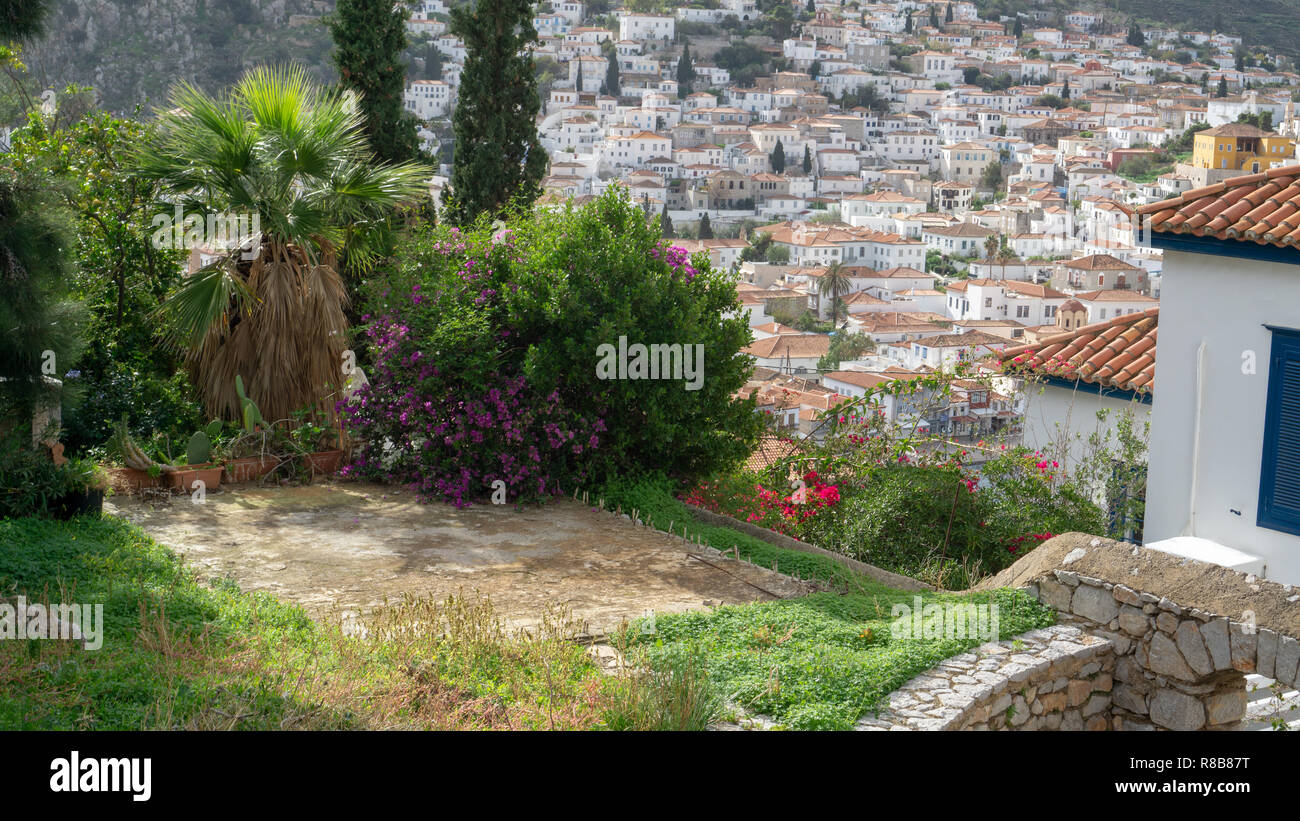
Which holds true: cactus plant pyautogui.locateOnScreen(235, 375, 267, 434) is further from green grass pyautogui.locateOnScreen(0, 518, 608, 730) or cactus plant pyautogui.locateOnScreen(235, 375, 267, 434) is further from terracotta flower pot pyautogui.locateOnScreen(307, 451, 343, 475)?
green grass pyautogui.locateOnScreen(0, 518, 608, 730)

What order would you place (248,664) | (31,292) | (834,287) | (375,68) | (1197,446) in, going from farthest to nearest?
(834,287) < (375,68) < (1197,446) < (31,292) < (248,664)

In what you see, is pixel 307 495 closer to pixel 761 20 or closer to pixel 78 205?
pixel 78 205

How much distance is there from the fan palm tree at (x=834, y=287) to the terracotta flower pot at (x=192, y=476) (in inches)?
2386

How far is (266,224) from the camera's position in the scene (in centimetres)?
824

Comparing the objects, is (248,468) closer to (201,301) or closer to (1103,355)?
(201,301)

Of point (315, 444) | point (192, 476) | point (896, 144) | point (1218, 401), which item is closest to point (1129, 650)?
point (1218, 401)

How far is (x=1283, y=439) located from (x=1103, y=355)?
1.94 meters

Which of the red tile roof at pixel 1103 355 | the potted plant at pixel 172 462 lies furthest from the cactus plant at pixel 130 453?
the red tile roof at pixel 1103 355

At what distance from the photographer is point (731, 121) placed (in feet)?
383

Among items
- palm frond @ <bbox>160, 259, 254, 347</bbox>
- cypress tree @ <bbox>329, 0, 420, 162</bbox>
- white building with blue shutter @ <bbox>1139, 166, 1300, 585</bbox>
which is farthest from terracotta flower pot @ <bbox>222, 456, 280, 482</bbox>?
white building with blue shutter @ <bbox>1139, 166, 1300, 585</bbox>

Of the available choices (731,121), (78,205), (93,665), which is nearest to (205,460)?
(78,205)

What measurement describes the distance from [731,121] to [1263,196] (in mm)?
112459

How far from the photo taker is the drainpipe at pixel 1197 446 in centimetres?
748

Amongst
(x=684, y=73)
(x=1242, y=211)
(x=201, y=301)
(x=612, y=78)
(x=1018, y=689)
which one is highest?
(x=684, y=73)
